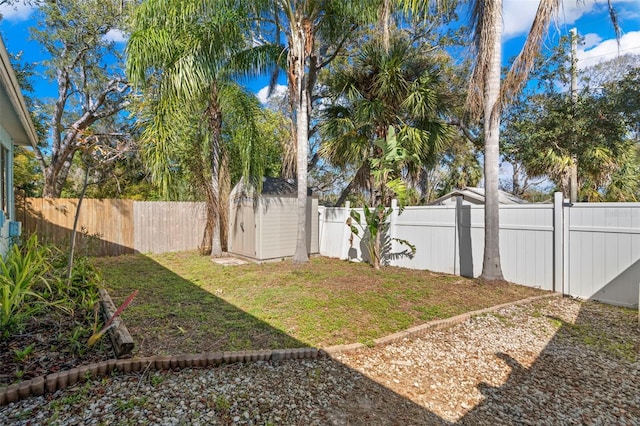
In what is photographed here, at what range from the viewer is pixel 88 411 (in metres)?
1.99

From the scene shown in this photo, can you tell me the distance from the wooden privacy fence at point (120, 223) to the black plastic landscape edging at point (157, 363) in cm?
592

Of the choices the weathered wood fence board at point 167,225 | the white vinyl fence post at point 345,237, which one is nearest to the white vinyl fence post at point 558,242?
the white vinyl fence post at point 345,237

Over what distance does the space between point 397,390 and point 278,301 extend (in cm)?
240

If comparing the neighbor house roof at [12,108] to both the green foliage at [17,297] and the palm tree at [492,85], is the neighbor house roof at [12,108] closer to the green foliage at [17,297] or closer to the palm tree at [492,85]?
the green foliage at [17,297]

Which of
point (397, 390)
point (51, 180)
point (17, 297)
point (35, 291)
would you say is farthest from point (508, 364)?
point (51, 180)

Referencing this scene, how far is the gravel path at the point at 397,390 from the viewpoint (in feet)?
6.73

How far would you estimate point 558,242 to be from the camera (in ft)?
16.4

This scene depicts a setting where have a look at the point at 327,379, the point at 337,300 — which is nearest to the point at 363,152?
the point at 337,300

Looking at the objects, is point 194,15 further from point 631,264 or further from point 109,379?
point 631,264

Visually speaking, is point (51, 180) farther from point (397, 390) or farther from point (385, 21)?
point (397, 390)

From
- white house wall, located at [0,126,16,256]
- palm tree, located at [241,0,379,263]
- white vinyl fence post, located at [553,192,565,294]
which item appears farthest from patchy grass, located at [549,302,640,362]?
white house wall, located at [0,126,16,256]

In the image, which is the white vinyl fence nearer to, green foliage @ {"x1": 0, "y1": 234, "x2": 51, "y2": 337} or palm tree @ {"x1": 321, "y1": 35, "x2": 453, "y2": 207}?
palm tree @ {"x1": 321, "y1": 35, "x2": 453, "y2": 207}

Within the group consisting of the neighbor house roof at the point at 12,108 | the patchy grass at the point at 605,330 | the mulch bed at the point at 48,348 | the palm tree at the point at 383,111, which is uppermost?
the palm tree at the point at 383,111

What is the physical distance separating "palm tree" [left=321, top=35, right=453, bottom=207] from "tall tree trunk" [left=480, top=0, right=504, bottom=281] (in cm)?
149
